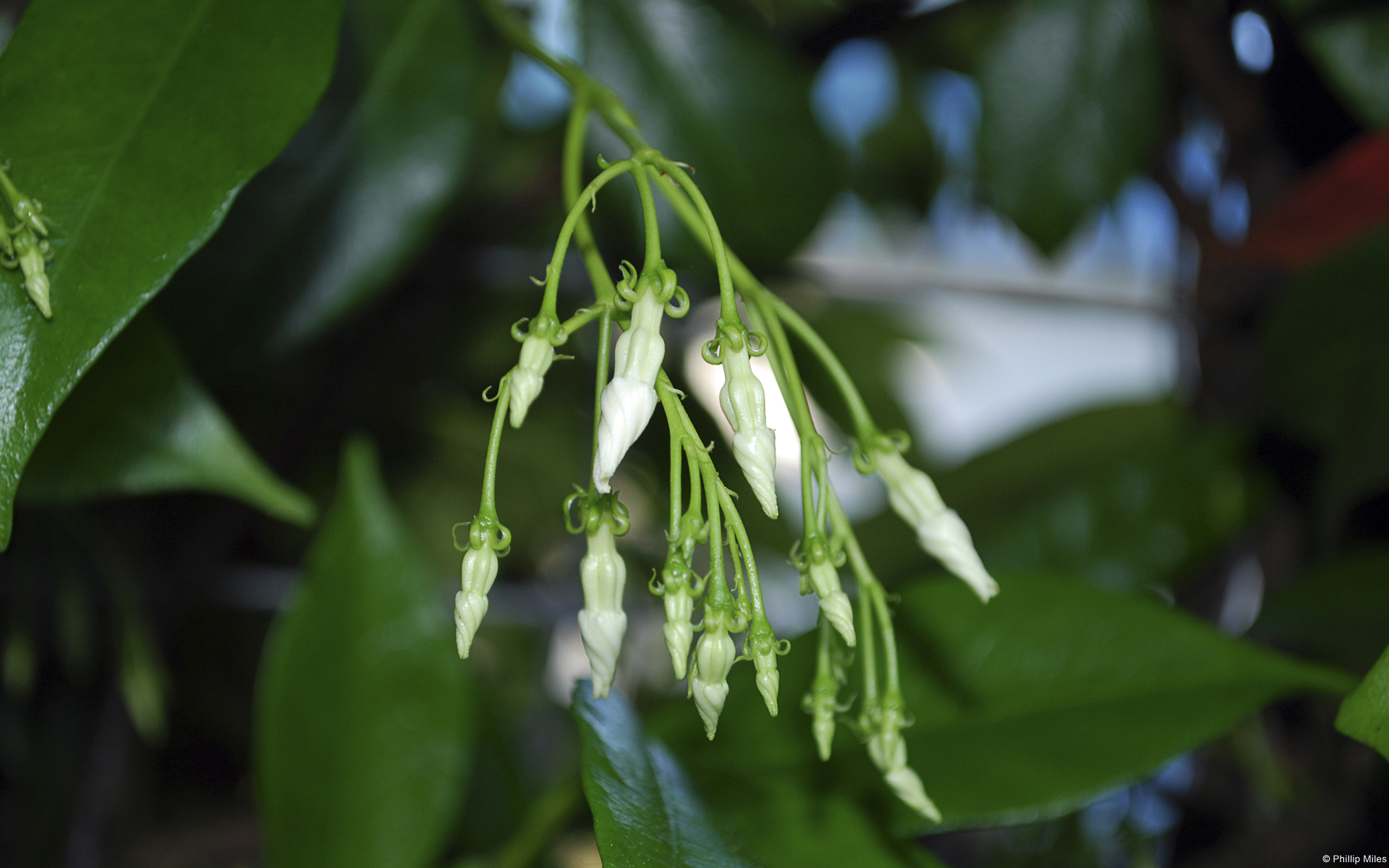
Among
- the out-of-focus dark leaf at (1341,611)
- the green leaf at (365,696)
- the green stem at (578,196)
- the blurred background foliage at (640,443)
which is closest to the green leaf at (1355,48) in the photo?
the blurred background foliage at (640,443)

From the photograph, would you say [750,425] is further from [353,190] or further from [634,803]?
[353,190]

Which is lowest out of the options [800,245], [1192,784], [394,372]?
[1192,784]

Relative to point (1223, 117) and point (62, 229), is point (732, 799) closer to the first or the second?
point (62, 229)

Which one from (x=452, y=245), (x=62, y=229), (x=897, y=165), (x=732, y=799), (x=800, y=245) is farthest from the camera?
(x=897, y=165)

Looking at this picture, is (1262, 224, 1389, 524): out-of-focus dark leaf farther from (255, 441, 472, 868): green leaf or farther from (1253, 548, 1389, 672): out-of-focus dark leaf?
(255, 441, 472, 868): green leaf

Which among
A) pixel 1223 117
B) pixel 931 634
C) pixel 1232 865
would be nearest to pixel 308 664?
pixel 931 634

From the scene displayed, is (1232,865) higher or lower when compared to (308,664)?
lower
